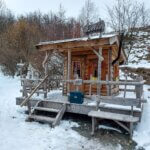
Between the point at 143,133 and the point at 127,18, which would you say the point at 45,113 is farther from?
the point at 127,18

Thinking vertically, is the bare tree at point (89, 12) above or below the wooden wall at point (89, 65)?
above

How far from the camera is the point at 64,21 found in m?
21.7

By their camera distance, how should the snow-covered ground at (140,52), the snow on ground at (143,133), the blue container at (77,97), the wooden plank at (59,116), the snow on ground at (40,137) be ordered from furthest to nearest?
the snow-covered ground at (140,52) → the blue container at (77,97) → the wooden plank at (59,116) → the snow on ground at (143,133) → the snow on ground at (40,137)

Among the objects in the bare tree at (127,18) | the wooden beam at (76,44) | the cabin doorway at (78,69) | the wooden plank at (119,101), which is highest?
the bare tree at (127,18)

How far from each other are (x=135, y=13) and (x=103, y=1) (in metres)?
5.60

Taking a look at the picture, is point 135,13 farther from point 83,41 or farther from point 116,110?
point 116,110

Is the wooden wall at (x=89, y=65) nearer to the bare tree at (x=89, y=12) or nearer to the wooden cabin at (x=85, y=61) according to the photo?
the wooden cabin at (x=85, y=61)

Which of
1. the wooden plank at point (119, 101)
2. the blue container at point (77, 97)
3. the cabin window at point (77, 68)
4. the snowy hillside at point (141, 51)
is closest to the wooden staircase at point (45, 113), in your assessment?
the blue container at point (77, 97)

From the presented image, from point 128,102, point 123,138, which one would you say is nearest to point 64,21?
point 128,102

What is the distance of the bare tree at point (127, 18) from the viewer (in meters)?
21.0

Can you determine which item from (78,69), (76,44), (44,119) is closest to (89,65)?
(78,69)

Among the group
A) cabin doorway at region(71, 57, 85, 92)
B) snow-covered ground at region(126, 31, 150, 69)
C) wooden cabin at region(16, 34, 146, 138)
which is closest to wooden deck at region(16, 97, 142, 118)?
wooden cabin at region(16, 34, 146, 138)

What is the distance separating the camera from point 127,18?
21250 millimetres

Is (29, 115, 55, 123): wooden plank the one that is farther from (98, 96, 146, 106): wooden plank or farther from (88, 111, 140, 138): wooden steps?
(98, 96, 146, 106): wooden plank
